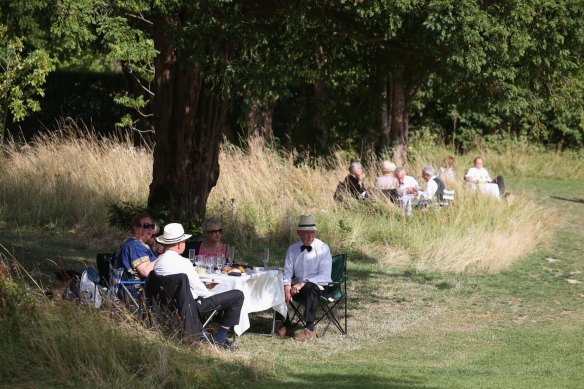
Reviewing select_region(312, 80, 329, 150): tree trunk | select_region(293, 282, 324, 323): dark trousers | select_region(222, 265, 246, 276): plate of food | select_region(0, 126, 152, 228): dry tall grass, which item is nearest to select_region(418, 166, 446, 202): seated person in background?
select_region(312, 80, 329, 150): tree trunk

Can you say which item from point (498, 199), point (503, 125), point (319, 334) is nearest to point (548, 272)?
point (498, 199)

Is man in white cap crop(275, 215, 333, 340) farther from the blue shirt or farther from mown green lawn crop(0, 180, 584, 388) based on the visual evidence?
the blue shirt

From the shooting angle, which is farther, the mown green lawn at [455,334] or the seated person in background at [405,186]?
A: the seated person in background at [405,186]

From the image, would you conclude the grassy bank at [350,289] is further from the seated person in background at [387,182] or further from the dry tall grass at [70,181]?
the seated person in background at [387,182]

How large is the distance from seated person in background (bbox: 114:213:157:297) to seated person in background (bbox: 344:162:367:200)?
792cm

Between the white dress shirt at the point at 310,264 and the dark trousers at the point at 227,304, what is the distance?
1.43m

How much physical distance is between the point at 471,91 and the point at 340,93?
3395 mm

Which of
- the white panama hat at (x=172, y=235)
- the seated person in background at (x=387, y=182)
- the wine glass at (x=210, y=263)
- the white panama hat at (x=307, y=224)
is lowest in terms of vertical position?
the seated person in background at (x=387, y=182)

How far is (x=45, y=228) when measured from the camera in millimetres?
17500

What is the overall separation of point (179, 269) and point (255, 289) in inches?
44.5

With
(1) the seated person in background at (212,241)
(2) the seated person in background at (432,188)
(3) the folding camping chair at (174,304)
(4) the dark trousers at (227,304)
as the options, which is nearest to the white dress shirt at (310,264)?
(1) the seated person in background at (212,241)

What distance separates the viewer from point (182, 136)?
1404 centimetres

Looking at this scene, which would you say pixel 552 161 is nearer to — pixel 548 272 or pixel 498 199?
pixel 498 199

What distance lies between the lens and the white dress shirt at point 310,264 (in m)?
11.4
